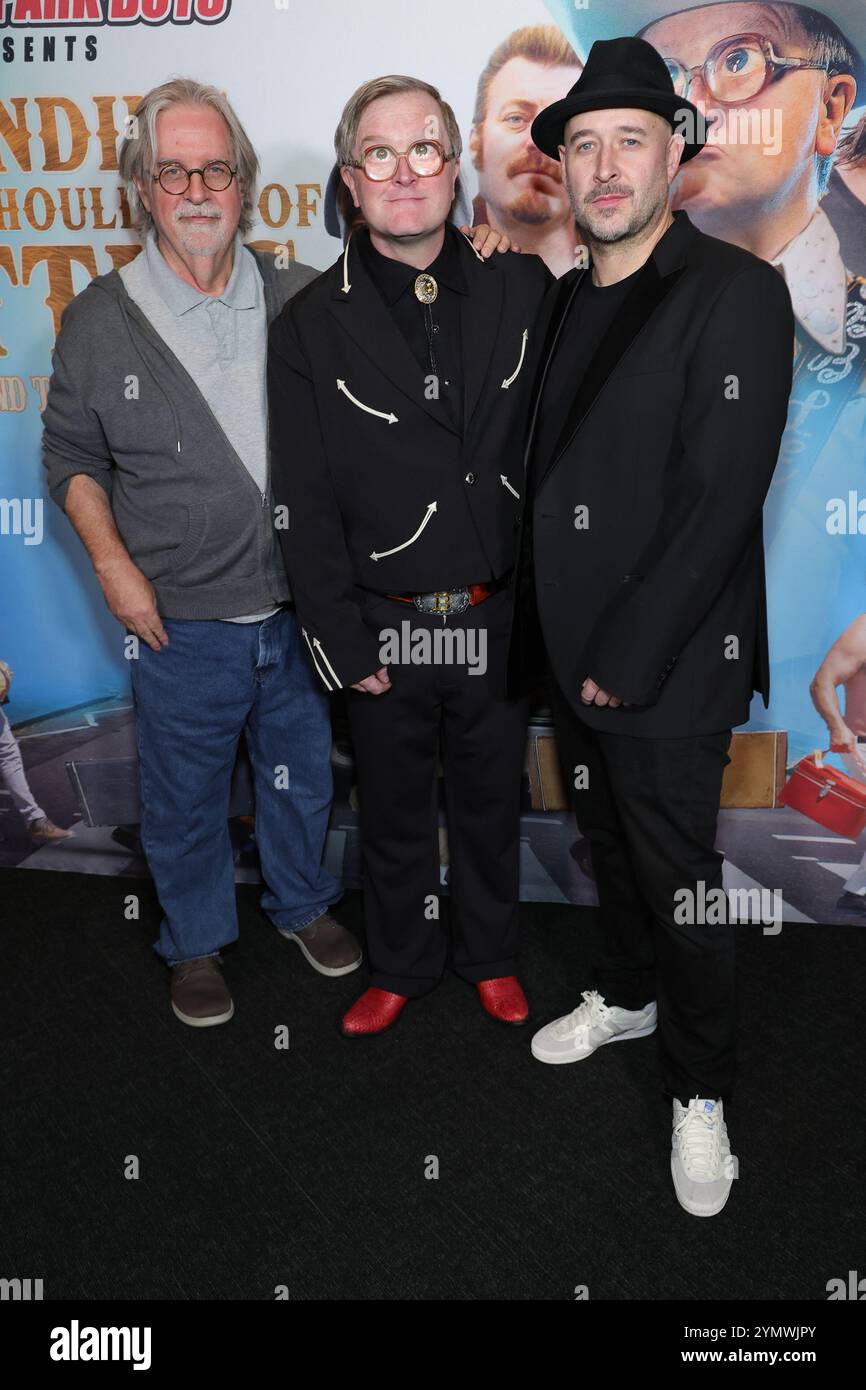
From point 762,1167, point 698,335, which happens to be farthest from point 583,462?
point 762,1167

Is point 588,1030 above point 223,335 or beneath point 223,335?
beneath

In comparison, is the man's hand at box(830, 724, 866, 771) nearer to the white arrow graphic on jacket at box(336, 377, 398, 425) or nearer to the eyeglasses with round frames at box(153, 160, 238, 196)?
the white arrow graphic on jacket at box(336, 377, 398, 425)

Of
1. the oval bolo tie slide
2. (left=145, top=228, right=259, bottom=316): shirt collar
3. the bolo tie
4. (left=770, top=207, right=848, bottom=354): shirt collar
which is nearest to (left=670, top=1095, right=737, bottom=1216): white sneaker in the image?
the bolo tie

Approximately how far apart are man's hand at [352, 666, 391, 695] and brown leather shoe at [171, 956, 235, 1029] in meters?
0.81

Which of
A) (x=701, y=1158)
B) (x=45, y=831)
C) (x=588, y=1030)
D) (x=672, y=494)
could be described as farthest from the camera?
(x=45, y=831)

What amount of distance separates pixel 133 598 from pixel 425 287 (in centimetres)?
81

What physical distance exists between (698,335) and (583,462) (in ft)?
0.87

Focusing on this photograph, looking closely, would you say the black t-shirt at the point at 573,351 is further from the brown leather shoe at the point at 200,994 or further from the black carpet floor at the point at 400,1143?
the brown leather shoe at the point at 200,994

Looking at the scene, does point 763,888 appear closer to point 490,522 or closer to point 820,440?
point 820,440

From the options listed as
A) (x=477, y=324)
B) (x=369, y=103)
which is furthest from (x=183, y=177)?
(x=477, y=324)

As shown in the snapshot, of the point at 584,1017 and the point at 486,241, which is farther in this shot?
the point at 584,1017

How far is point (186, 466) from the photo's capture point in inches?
87.2

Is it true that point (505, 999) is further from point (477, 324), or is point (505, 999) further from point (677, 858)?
point (477, 324)
